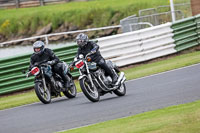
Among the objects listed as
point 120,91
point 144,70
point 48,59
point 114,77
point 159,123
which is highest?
point 48,59

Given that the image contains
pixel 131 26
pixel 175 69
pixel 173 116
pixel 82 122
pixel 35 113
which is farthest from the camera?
pixel 131 26

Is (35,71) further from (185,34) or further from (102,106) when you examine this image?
(185,34)

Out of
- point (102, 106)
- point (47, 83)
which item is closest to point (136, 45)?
point (47, 83)

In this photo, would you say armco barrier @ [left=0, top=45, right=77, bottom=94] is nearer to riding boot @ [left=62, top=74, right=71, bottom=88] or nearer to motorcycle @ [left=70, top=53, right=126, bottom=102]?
riding boot @ [left=62, top=74, right=71, bottom=88]

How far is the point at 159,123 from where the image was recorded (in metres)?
9.00

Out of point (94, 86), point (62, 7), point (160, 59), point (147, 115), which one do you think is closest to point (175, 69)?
point (160, 59)

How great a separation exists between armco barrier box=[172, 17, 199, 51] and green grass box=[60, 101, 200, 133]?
1132 cm

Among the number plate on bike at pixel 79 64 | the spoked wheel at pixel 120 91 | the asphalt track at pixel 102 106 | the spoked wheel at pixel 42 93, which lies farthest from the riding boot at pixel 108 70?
the spoked wheel at pixel 42 93

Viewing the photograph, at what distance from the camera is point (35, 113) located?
13.2 meters

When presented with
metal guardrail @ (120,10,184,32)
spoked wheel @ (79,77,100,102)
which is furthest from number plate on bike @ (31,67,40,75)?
metal guardrail @ (120,10,184,32)

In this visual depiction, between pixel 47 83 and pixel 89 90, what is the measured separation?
7.22 ft

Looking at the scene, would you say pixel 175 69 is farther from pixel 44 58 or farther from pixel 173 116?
pixel 173 116

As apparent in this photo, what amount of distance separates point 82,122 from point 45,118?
1550 millimetres

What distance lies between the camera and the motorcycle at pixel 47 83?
1489cm
